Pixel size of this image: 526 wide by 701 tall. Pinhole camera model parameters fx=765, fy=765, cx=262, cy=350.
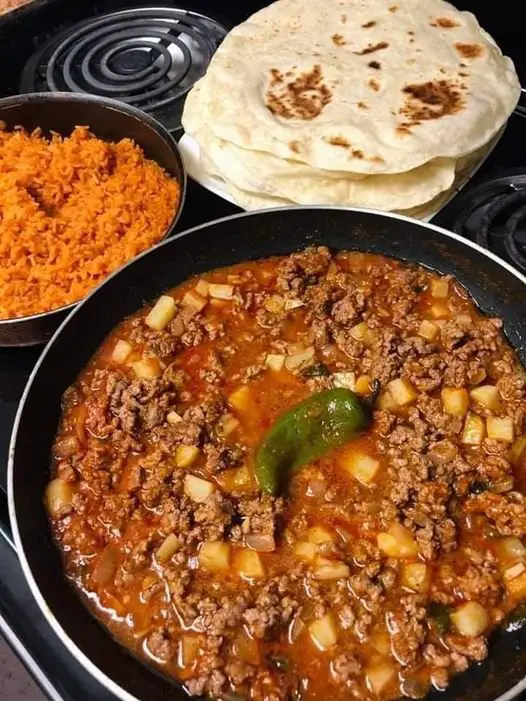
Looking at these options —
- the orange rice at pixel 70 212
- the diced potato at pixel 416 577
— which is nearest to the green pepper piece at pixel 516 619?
the diced potato at pixel 416 577

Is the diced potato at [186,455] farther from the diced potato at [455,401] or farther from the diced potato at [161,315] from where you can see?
the diced potato at [455,401]

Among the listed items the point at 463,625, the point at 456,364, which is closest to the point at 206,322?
the point at 456,364

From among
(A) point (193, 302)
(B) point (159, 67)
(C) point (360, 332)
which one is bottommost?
(C) point (360, 332)

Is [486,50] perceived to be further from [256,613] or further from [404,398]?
[256,613]

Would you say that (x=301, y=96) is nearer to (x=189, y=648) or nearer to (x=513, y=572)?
(x=513, y=572)

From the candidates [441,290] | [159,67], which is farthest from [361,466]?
[159,67]

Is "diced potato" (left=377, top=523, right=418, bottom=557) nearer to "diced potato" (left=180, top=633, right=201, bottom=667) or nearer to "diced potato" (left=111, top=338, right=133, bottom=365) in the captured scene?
"diced potato" (left=180, top=633, right=201, bottom=667)
